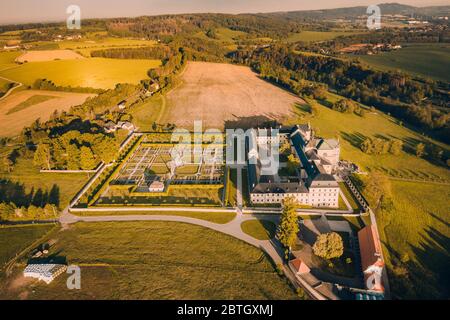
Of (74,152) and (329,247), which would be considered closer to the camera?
(329,247)

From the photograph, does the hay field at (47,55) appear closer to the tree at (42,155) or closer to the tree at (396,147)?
the tree at (42,155)

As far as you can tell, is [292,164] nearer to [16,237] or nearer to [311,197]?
[311,197]

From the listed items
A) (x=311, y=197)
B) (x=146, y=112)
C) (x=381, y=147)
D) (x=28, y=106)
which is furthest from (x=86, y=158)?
(x=381, y=147)

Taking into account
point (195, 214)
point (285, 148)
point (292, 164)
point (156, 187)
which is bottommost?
point (195, 214)

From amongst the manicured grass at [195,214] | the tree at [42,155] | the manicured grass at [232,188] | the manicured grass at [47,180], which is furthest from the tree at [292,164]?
the tree at [42,155]

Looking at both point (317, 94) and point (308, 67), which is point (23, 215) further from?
point (308, 67)

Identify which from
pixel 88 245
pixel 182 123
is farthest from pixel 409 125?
pixel 88 245
